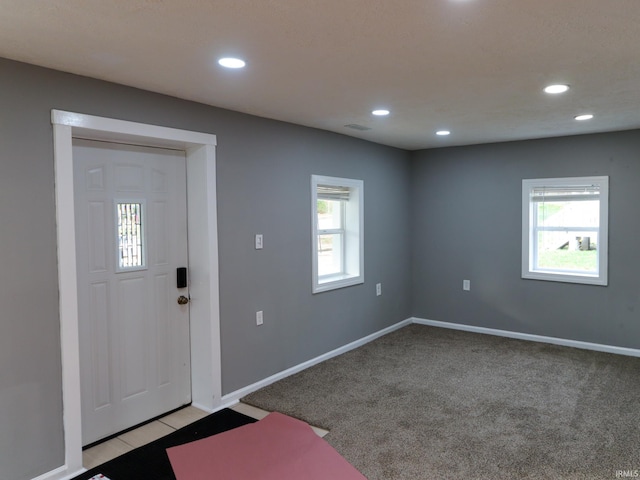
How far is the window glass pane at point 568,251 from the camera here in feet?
15.9

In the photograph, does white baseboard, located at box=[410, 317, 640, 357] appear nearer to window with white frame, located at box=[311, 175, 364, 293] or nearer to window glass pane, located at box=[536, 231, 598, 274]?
window glass pane, located at box=[536, 231, 598, 274]

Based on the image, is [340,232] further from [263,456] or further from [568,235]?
[263,456]

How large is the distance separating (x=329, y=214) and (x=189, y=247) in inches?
72.3

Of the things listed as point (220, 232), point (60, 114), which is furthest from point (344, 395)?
point (60, 114)

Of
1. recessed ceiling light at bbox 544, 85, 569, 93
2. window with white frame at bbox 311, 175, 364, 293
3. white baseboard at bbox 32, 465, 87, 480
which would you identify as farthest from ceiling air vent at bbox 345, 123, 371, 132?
white baseboard at bbox 32, 465, 87, 480

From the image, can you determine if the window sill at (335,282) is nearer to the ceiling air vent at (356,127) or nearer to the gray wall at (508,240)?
the gray wall at (508,240)

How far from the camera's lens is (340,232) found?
16.5ft

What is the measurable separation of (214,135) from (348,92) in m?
1.05

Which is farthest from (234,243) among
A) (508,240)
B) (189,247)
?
(508,240)

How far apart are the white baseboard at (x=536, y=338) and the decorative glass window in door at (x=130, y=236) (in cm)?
391

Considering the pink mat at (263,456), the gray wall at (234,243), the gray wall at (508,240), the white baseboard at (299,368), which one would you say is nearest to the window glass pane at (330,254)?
the gray wall at (234,243)

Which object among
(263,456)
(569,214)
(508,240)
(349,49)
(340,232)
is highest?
(349,49)

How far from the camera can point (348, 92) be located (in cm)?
301

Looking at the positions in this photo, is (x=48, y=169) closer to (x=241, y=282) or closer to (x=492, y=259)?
(x=241, y=282)
